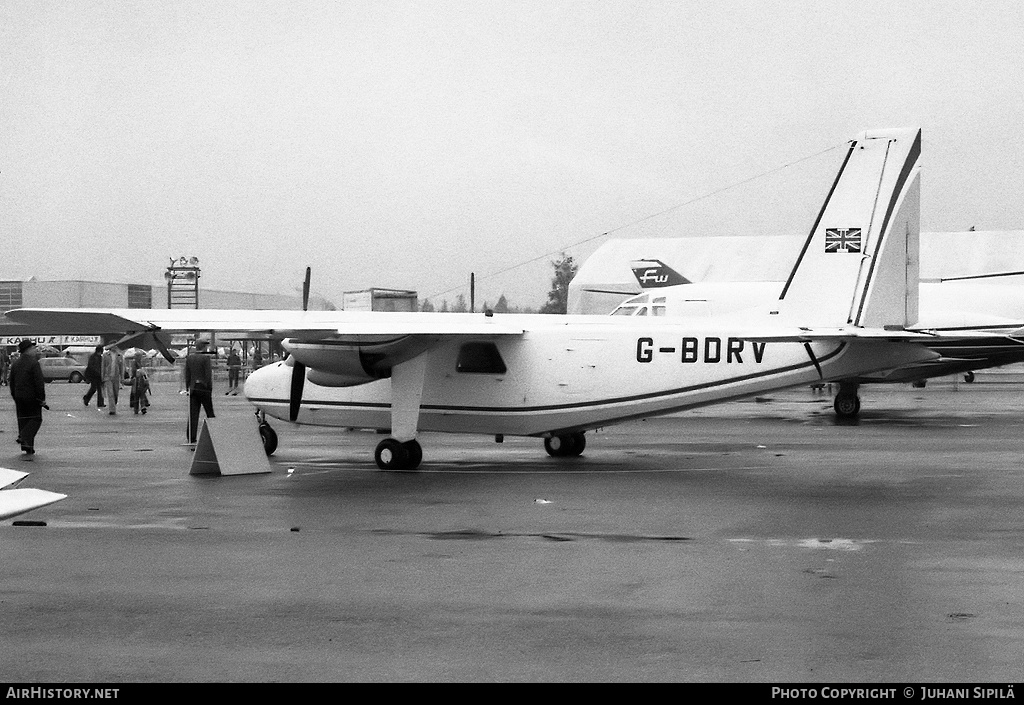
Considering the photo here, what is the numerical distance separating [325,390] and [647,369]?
5564mm

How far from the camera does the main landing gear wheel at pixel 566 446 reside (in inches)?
786

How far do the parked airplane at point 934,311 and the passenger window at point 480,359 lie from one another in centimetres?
1210

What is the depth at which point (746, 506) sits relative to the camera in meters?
14.0

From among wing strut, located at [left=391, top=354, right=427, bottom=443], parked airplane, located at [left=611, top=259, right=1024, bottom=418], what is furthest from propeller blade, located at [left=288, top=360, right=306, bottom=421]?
parked airplane, located at [left=611, top=259, right=1024, bottom=418]

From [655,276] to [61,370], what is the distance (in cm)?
3372

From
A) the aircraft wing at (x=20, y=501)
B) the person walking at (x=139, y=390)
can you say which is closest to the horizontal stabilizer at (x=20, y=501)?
the aircraft wing at (x=20, y=501)

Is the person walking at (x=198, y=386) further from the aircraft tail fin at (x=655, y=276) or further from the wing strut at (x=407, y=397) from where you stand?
the aircraft tail fin at (x=655, y=276)

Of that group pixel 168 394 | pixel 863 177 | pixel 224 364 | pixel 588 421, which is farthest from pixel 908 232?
pixel 224 364

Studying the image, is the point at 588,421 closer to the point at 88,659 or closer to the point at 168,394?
the point at 88,659

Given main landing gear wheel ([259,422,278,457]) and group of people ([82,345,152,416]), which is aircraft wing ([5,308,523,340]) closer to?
main landing gear wheel ([259,422,278,457])

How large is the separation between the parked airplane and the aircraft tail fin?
15.2m

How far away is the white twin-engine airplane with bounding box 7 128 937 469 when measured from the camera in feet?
57.0

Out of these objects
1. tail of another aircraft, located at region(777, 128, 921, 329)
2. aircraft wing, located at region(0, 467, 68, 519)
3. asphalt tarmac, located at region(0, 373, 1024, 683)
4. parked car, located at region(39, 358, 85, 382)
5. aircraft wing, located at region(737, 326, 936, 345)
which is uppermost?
tail of another aircraft, located at region(777, 128, 921, 329)

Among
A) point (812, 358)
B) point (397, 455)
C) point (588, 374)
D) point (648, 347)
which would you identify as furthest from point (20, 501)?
point (812, 358)
